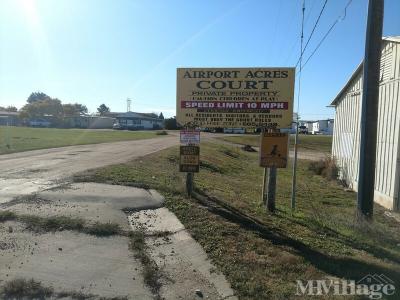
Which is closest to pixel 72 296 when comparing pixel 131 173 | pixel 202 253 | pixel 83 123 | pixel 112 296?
pixel 112 296

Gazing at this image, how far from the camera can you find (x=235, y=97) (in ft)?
33.4

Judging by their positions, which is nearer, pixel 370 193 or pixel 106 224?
pixel 106 224

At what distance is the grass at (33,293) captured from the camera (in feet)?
15.4

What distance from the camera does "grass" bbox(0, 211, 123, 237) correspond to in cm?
693

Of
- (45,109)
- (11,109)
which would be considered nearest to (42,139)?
(45,109)

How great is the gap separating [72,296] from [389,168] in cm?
1137

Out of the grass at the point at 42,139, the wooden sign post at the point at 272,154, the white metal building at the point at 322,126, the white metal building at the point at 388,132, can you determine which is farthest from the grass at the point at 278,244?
the white metal building at the point at 322,126

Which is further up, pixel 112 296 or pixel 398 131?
pixel 398 131

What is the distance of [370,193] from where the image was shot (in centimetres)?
895

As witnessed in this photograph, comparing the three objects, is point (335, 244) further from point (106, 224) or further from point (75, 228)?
point (75, 228)

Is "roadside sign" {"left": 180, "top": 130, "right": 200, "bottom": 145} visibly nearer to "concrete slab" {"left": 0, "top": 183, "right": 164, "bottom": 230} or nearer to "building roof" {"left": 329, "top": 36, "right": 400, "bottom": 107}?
"concrete slab" {"left": 0, "top": 183, "right": 164, "bottom": 230}

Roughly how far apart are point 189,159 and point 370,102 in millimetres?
4175
